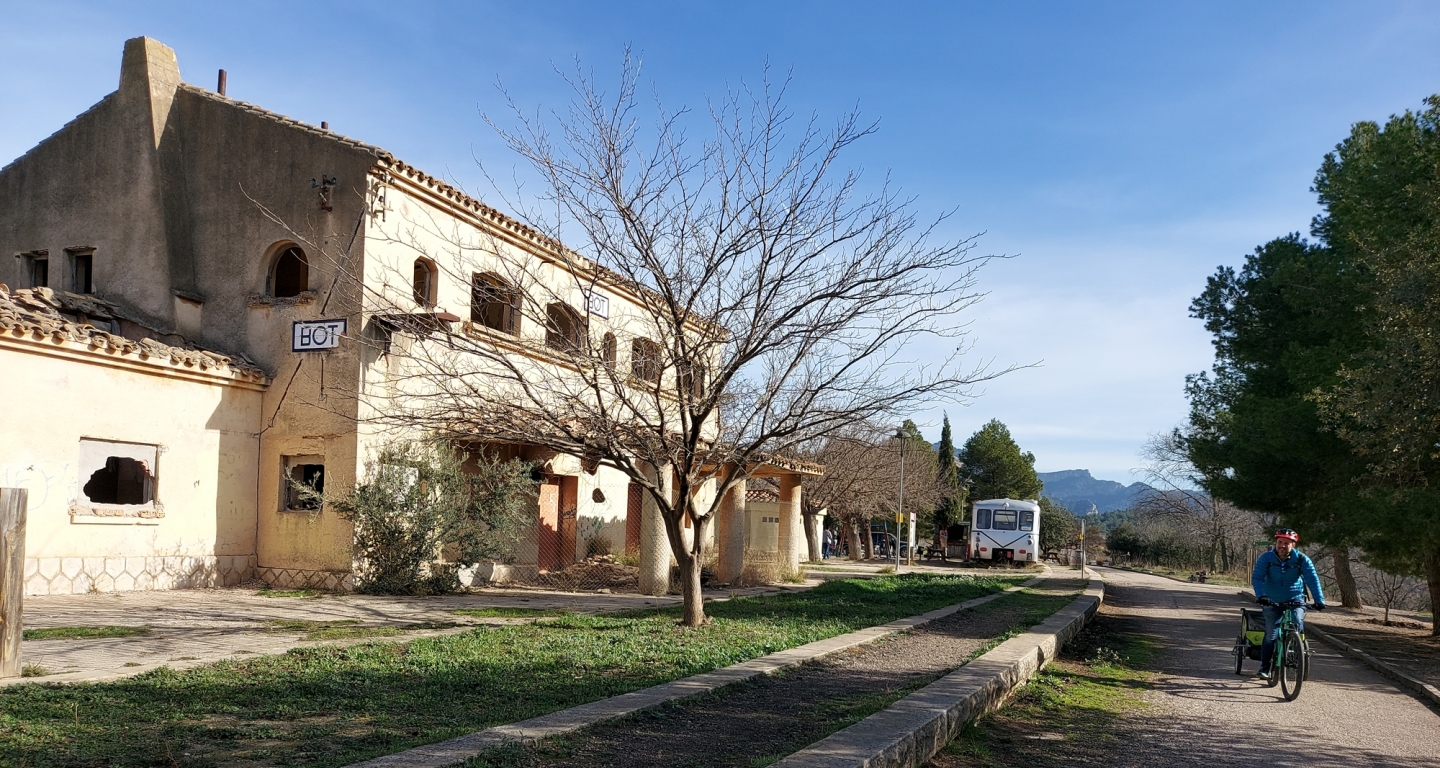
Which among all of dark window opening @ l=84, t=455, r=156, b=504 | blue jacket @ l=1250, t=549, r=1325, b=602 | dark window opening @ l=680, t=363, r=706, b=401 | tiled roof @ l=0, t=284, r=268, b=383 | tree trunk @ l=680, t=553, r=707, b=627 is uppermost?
tiled roof @ l=0, t=284, r=268, b=383

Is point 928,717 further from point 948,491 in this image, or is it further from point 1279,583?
point 948,491

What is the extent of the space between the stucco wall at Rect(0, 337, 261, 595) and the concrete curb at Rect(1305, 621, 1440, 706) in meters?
15.6

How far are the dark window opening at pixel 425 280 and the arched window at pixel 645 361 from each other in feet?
18.9

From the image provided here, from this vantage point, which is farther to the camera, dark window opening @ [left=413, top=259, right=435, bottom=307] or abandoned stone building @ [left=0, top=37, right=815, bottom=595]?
dark window opening @ [left=413, top=259, right=435, bottom=307]

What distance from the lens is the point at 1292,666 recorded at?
964cm

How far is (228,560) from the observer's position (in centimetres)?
1577

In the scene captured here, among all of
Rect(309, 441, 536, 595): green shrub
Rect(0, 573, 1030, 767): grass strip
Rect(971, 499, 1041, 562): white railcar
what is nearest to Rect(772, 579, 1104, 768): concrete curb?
Rect(0, 573, 1030, 767): grass strip

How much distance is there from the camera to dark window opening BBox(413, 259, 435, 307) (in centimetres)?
1680

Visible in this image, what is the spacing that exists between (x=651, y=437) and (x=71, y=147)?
13.3 meters

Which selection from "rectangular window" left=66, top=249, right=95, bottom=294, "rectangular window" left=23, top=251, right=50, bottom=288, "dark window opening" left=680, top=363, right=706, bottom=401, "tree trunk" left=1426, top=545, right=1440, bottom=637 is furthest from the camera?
"rectangular window" left=23, top=251, right=50, bottom=288

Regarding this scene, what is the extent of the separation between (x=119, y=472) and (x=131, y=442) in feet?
6.55

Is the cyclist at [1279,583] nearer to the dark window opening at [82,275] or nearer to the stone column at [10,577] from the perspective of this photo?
the stone column at [10,577]

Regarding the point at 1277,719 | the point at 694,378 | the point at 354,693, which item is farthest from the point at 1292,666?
the point at 354,693

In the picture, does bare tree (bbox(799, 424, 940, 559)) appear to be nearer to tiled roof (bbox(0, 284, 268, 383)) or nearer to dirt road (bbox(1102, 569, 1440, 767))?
tiled roof (bbox(0, 284, 268, 383))
